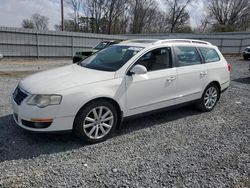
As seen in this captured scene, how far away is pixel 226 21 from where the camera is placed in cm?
4856

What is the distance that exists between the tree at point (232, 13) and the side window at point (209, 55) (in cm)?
4357

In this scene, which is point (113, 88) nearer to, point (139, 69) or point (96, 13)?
point (139, 69)

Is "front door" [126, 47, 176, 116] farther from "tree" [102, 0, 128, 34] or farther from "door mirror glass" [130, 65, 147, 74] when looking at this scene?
"tree" [102, 0, 128, 34]

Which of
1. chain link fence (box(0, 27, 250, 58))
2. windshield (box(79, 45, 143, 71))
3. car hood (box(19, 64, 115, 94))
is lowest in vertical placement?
car hood (box(19, 64, 115, 94))

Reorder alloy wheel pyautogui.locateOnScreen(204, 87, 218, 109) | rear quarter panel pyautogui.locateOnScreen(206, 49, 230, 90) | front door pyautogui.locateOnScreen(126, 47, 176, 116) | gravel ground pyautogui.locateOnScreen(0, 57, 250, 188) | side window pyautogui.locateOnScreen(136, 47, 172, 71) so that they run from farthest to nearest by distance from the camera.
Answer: alloy wheel pyautogui.locateOnScreen(204, 87, 218, 109)
rear quarter panel pyautogui.locateOnScreen(206, 49, 230, 90)
side window pyautogui.locateOnScreen(136, 47, 172, 71)
front door pyautogui.locateOnScreen(126, 47, 176, 116)
gravel ground pyautogui.locateOnScreen(0, 57, 250, 188)

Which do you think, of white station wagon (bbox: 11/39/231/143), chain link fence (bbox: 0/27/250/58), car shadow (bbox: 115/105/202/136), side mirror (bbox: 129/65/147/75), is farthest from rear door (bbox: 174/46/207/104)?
chain link fence (bbox: 0/27/250/58)

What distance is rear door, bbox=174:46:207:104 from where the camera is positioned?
4.47m

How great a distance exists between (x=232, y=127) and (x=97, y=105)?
2.70 m

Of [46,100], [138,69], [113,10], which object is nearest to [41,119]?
[46,100]

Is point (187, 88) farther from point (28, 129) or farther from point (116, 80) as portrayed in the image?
point (28, 129)

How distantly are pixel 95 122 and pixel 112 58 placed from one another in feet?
4.40

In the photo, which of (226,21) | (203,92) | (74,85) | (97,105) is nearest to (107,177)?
(97,105)

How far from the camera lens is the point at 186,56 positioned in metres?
4.70

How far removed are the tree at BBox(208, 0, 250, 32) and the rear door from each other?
145 feet
